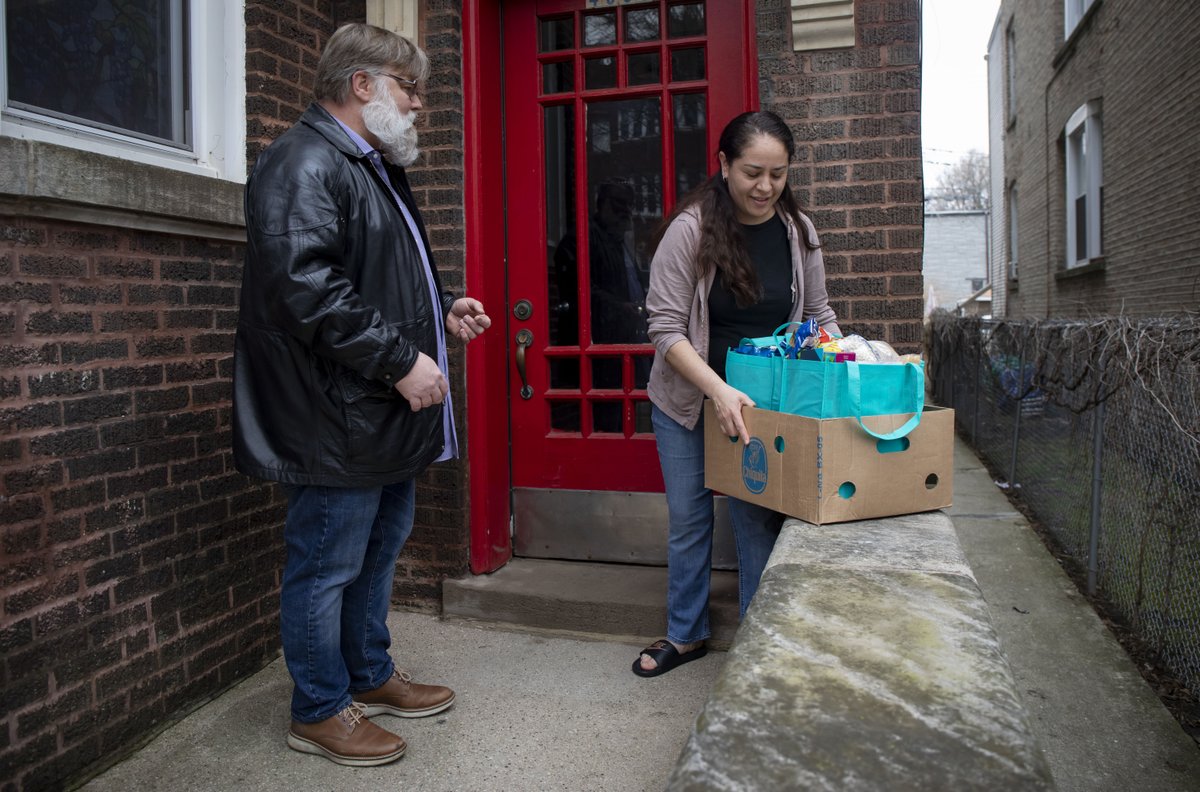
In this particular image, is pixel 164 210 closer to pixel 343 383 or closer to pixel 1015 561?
pixel 343 383

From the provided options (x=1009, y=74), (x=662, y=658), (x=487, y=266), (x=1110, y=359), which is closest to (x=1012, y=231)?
(x=1009, y=74)

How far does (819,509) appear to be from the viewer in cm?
248

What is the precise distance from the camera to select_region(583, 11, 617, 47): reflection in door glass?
4000 millimetres

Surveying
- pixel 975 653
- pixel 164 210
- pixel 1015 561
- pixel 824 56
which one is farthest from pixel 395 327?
pixel 1015 561

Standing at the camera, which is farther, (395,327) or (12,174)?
(395,327)

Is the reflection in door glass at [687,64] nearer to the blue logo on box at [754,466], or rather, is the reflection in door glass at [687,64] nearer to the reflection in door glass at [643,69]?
the reflection in door glass at [643,69]

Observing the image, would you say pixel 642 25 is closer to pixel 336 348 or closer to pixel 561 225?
pixel 561 225

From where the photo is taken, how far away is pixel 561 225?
13.6 ft

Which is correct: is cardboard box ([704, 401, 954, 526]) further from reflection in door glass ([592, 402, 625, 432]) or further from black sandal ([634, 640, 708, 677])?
reflection in door glass ([592, 402, 625, 432])

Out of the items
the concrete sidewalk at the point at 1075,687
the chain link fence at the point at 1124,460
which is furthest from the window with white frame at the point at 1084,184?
the concrete sidewalk at the point at 1075,687

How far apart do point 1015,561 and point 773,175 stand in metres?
3.20

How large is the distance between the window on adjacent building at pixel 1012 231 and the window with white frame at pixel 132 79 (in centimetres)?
1696

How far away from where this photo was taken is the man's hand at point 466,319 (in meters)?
2.97

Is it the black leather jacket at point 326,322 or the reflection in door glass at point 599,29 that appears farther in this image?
the reflection in door glass at point 599,29
